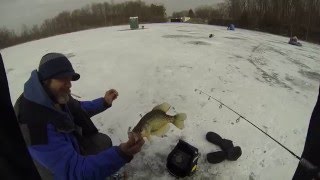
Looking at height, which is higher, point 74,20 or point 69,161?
point 74,20

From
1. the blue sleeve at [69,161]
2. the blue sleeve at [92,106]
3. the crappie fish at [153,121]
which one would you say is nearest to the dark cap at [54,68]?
the blue sleeve at [69,161]

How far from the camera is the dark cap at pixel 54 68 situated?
100 inches

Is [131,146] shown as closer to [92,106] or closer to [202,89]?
[92,106]

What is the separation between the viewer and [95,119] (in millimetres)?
4859

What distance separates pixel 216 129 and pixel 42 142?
2.91 meters

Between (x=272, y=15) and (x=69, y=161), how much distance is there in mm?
16385

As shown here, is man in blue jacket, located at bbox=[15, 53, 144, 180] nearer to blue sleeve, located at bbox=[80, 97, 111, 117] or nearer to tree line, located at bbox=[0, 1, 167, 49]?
tree line, located at bbox=[0, 1, 167, 49]

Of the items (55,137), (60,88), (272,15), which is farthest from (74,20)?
(272,15)

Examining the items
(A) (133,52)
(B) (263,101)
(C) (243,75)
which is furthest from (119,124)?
(A) (133,52)

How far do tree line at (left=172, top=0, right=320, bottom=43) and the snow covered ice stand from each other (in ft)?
5.03

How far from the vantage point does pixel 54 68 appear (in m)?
2.58

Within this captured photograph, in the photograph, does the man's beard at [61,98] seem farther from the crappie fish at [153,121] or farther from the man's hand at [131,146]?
the crappie fish at [153,121]

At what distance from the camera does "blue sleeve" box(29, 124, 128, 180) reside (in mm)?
2291

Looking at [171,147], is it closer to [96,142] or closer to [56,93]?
[96,142]
